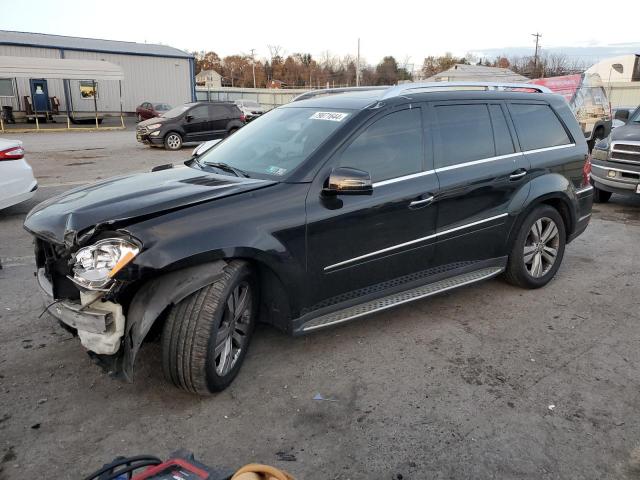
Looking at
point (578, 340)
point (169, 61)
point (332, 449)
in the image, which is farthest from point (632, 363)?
point (169, 61)

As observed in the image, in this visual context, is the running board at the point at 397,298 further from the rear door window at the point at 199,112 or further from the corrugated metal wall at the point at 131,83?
the corrugated metal wall at the point at 131,83

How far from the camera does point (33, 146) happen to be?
1930cm

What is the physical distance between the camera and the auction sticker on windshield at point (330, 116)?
3.86 metres

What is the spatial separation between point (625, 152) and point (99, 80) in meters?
30.0

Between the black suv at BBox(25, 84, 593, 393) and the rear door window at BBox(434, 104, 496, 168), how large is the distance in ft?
0.04

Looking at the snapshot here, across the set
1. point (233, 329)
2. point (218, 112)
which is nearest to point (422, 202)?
point (233, 329)

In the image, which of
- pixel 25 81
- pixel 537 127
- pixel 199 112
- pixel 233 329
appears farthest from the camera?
pixel 25 81

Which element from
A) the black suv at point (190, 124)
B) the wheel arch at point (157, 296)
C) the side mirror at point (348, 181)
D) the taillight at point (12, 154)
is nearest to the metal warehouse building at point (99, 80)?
the black suv at point (190, 124)

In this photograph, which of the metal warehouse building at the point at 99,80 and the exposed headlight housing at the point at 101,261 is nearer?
the exposed headlight housing at the point at 101,261

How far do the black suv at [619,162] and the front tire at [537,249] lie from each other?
4.27 meters

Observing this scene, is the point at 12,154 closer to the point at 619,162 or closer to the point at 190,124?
the point at 619,162

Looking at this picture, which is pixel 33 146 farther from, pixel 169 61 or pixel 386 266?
pixel 169 61

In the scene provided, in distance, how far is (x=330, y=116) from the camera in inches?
156

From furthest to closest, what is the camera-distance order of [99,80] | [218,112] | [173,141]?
[99,80]
[218,112]
[173,141]
